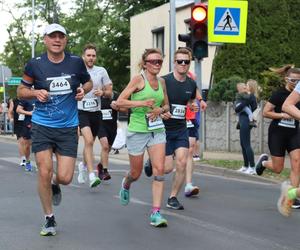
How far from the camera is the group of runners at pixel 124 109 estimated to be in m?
6.55

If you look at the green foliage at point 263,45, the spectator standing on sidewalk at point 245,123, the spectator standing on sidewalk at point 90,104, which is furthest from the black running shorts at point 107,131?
the green foliage at point 263,45

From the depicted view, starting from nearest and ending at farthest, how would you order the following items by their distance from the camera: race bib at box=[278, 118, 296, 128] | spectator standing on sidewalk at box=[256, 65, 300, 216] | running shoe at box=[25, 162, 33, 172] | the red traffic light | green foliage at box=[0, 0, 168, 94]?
spectator standing on sidewalk at box=[256, 65, 300, 216] < race bib at box=[278, 118, 296, 128] < running shoe at box=[25, 162, 33, 172] < the red traffic light < green foliage at box=[0, 0, 168, 94]

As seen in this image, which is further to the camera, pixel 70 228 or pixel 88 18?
pixel 88 18

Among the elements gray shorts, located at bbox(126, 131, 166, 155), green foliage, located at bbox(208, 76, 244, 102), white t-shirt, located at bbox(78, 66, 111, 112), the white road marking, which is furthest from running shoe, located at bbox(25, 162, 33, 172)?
green foliage, located at bbox(208, 76, 244, 102)

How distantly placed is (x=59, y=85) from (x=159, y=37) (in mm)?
29407

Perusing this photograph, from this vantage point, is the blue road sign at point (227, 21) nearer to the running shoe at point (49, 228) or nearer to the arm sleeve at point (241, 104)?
the arm sleeve at point (241, 104)

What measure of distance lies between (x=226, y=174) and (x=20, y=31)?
146 feet

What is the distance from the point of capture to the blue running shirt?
6.56 metres

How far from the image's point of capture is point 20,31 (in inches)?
2159

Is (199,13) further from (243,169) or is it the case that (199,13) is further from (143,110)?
(143,110)

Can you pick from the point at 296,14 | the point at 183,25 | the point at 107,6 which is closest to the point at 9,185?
the point at 296,14

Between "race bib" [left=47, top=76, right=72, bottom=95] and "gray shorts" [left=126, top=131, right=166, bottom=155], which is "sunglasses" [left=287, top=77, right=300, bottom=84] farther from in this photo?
"race bib" [left=47, top=76, right=72, bottom=95]

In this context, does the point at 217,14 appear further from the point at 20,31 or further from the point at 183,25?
the point at 20,31

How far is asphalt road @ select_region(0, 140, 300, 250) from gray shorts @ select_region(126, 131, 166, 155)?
32.3 inches
